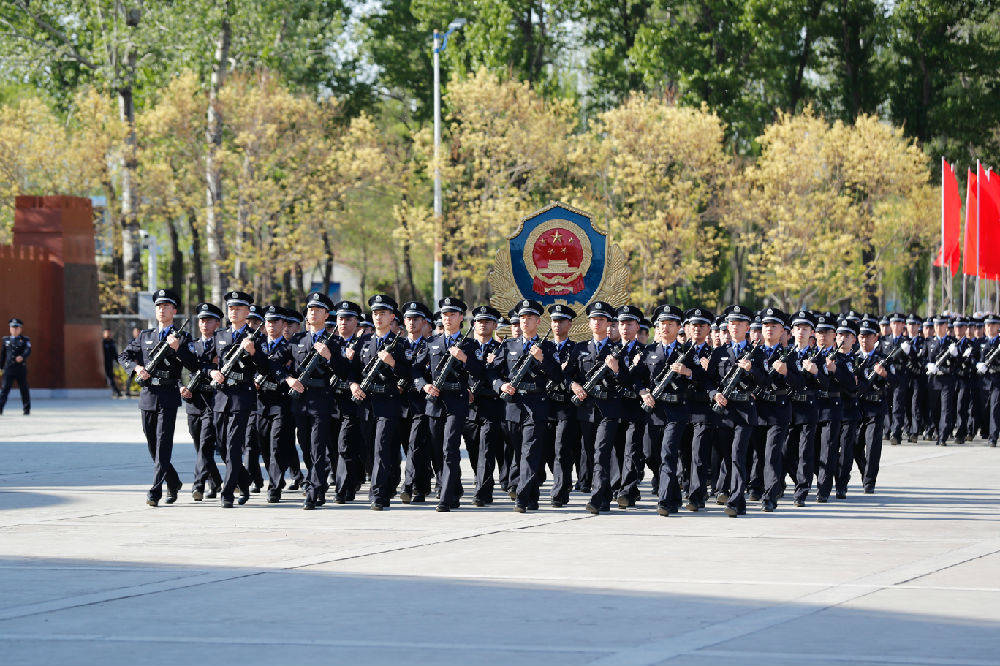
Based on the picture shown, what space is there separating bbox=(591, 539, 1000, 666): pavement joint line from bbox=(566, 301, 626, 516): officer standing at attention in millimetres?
3486

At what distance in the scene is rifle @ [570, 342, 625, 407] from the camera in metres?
14.0

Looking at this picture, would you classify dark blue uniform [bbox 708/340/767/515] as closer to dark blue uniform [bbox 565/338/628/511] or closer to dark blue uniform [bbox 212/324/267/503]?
dark blue uniform [bbox 565/338/628/511]

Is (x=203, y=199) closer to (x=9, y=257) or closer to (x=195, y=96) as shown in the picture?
(x=195, y=96)

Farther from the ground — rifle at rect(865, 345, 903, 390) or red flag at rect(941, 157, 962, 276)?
red flag at rect(941, 157, 962, 276)

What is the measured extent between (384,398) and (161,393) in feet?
6.66

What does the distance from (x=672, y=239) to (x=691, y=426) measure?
31.0 m

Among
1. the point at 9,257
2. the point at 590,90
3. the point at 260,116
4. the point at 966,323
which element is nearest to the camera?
the point at 966,323

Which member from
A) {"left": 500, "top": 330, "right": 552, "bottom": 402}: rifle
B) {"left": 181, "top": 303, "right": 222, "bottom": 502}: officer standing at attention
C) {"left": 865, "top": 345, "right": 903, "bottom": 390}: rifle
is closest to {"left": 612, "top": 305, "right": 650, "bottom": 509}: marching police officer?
{"left": 500, "top": 330, "right": 552, "bottom": 402}: rifle

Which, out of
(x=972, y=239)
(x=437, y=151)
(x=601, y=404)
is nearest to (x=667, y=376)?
(x=601, y=404)

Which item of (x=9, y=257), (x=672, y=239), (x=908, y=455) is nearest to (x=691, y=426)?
(x=908, y=455)

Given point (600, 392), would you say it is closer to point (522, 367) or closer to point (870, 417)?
point (522, 367)

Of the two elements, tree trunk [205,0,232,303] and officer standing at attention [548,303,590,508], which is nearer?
officer standing at attention [548,303,590,508]

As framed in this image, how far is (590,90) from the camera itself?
57.5 m

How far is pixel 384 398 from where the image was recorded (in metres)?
14.4
